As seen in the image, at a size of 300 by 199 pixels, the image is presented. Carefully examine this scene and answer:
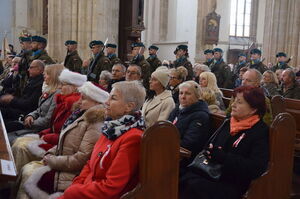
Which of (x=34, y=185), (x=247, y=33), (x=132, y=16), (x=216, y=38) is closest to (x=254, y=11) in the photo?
(x=247, y=33)

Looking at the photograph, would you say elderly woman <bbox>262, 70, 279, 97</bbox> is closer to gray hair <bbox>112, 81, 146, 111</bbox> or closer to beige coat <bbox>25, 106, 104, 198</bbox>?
beige coat <bbox>25, 106, 104, 198</bbox>

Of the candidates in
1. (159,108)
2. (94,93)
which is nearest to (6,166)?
(94,93)

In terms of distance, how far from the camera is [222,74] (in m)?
9.96

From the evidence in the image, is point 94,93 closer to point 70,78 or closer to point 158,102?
point 70,78

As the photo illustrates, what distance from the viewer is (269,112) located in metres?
3.55

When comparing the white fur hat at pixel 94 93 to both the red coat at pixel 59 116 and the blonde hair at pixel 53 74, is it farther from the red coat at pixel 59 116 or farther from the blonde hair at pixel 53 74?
the blonde hair at pixel 53 74

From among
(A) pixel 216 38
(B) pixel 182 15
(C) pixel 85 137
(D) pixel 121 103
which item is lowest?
(C) pixel 85 137

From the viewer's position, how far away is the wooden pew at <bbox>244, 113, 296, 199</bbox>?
2739mm

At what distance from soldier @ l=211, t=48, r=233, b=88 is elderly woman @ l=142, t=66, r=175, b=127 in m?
5.41

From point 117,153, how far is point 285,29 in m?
11.3

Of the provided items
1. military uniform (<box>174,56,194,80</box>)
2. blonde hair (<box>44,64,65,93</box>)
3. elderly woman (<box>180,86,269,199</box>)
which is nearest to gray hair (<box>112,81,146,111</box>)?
elderly woman (<box>180,86,269,199</box>)

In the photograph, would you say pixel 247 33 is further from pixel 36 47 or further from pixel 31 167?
pixel 31 167

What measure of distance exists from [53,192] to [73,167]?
0.25 metres

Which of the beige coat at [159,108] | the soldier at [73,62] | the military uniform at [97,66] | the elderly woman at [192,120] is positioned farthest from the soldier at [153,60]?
the elderly woman at [192,120]
